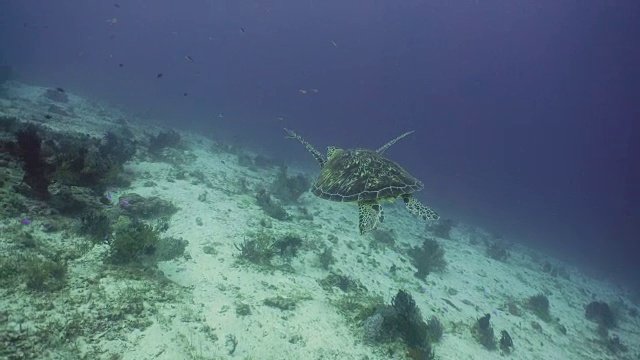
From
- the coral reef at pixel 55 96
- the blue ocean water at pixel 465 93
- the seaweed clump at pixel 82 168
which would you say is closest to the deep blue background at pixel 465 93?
the blue ocean water at pixel 465 93

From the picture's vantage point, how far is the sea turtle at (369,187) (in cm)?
812

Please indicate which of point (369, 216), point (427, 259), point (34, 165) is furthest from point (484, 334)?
point (34, 165)

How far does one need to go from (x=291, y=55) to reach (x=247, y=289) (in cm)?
17248

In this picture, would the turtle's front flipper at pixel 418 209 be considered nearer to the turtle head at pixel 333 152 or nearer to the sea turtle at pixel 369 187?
the sea turtle at pixel 369 187

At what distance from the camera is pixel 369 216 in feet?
27.1

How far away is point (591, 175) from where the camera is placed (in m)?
113

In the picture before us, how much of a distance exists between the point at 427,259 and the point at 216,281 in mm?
10419

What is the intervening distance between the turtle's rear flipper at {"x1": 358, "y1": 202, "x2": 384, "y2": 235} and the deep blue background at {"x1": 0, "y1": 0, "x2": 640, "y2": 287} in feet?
189

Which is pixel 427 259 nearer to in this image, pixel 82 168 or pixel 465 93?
pixel 82 168

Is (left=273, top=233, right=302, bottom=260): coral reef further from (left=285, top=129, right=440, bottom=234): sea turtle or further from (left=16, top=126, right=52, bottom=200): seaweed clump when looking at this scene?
(left=16, top=126, right=52, bottom=200): seaweed clump

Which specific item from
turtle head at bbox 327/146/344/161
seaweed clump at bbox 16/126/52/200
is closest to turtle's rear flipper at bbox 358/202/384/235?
turtle head at bbox 327/146/344/161

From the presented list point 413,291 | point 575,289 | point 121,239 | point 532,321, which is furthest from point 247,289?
point 575,289

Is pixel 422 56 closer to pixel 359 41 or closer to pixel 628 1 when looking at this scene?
pixel 359 41

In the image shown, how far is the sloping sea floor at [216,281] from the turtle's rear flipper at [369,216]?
2.27m
